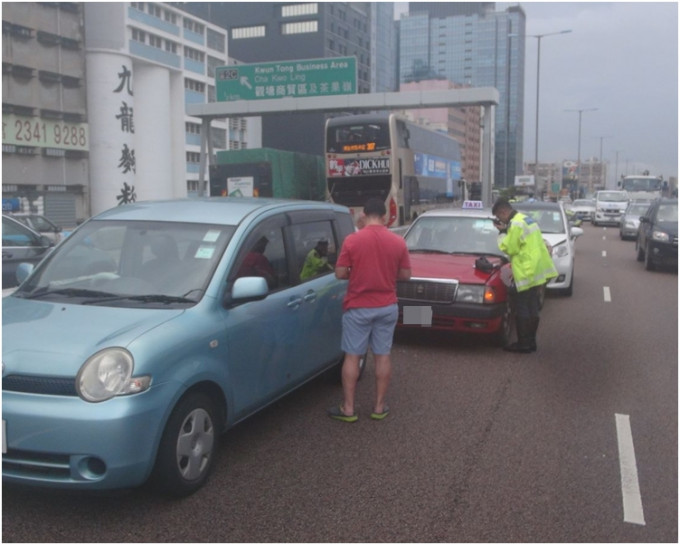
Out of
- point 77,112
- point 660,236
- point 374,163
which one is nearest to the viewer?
point 660,236

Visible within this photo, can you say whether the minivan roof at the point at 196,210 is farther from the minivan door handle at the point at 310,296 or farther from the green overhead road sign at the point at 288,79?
the green overhead road sign at the point at 288,79

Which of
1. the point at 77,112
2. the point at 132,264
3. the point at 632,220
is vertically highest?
the point at 77,112

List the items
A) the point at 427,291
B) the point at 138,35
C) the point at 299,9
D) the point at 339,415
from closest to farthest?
the point at 339,415 < the point at 427,291 < the point at 138,35 < the point at 299,9

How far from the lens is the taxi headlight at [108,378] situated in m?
3.69

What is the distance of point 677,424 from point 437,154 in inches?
913

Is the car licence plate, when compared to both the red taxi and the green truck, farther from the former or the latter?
the green truck

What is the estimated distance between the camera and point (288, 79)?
2894 cm

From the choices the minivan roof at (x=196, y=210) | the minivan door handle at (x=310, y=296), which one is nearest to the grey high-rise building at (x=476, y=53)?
the minivan door handle at (x=310, y=296)

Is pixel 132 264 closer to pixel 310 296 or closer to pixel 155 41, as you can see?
pixel 310 296

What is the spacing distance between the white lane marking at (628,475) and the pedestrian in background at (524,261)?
229 centimetres

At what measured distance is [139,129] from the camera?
203 feet

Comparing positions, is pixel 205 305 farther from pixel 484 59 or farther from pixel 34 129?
pixel 484 59

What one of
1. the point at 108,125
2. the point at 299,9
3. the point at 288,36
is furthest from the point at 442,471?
the point at 299,9

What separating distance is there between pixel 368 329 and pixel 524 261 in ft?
9.87
